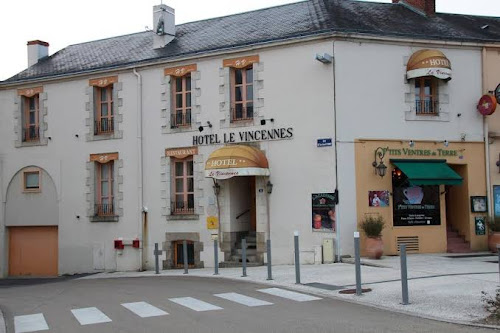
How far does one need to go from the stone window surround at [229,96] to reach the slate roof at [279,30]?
744 millimetres

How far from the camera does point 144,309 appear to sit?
11.1 m

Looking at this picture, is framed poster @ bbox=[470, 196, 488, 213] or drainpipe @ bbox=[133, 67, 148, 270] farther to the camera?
drainpipe @ bbox=[133, 67, 148, 270]

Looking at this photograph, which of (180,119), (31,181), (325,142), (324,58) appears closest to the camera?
(324,58)

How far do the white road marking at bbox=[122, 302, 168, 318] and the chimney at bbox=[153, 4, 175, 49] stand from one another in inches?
516

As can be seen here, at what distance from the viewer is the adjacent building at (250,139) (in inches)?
730

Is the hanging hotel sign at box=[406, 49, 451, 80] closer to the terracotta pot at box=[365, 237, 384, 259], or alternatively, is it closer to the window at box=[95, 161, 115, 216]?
the terracotta pot at box=[365, 237, 384, 259]

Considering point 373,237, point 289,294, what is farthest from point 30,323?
point 373,237

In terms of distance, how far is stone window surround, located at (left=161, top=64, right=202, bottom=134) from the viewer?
818 inches

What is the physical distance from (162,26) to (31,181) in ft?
26.1

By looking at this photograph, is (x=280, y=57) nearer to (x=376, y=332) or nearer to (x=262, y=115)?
(x=262, y=115)

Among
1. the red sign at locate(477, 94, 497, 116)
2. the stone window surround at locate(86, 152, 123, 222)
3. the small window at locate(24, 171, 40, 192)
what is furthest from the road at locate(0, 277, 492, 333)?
the small window at locate(24, 171, 40, 192)

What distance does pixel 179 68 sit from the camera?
2111cm

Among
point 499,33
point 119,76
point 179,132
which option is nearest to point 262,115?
point 179,132

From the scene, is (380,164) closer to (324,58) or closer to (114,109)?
(324,58)
